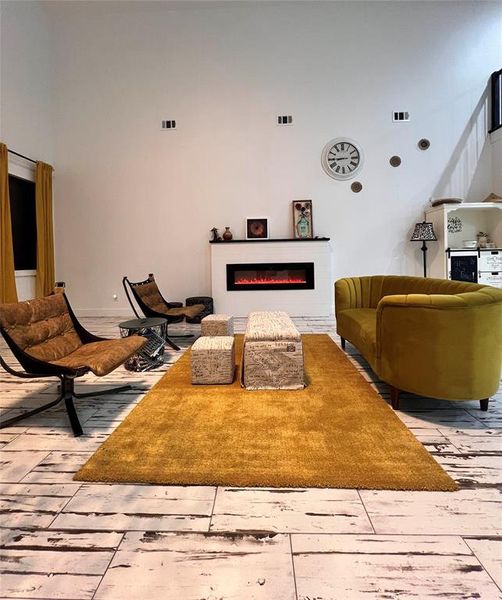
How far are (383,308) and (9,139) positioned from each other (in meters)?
6.00

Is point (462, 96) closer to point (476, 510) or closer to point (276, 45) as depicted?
point (276, 45)

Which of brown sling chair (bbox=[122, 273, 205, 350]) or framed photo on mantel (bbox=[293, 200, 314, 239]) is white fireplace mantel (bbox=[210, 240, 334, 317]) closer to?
framed photo on mantel (bbox=[293, 200, 314, 239])

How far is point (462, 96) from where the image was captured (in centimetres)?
642

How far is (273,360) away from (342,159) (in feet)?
16.0

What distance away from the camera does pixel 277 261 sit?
636 cm

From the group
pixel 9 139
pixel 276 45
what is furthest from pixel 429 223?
pixel 9 139

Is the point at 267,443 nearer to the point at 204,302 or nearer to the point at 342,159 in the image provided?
the point at 204,302

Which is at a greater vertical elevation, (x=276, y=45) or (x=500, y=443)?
(x=276, y=45)

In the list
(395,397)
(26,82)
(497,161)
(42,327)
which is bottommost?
(395,397)

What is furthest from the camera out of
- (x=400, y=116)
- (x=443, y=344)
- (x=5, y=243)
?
(x=400, y=116)

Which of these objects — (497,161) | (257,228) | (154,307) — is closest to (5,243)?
(154,307)

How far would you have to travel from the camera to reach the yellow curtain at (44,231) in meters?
6.18

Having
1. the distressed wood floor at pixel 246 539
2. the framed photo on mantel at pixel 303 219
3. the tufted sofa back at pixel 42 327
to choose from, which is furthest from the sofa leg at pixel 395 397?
the framed photo on mantel at pixel 303 219

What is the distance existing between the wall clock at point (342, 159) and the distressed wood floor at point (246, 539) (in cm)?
543
